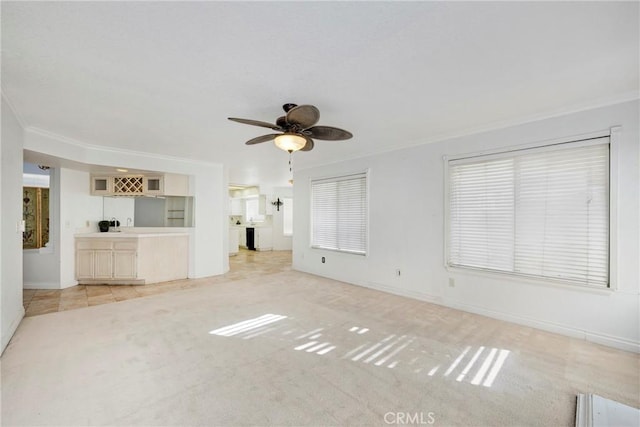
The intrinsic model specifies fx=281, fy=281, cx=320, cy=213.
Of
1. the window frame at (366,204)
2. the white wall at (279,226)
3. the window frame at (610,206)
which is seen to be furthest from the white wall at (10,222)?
the white wall at (279,226)

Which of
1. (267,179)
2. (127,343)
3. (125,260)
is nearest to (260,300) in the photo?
(127,343)

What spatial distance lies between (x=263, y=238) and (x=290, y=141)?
7619 millimetres

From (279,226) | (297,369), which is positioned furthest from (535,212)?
(279,226)

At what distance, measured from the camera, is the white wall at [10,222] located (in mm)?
2572

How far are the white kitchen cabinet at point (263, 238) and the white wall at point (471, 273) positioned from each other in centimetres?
427

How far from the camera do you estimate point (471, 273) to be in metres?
3.68

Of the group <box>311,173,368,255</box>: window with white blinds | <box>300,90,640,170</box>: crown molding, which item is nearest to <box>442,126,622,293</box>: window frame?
<box>300,90,640,170</box>: crown molding

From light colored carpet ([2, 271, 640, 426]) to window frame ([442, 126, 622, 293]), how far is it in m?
0.57

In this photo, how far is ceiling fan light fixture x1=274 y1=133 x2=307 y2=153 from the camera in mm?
2742

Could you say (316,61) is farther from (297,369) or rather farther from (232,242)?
(232,242)

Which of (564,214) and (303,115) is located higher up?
(303,115)

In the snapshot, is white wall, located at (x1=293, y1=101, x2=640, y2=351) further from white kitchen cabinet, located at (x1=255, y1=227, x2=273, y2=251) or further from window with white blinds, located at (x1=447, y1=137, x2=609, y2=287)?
white kitchen cabinet, located at (x1=255, y1=227, x2=273, y2=251)

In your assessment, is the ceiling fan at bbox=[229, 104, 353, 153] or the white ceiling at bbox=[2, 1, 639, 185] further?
the ceiling fan at bbox=[229, 104, 353, 153]

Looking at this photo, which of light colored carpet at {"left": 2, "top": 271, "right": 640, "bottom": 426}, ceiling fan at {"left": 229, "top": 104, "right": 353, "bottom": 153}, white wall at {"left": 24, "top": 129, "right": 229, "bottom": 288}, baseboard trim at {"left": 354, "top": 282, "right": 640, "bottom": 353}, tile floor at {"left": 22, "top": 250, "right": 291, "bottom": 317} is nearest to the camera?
light colored carpet at {"left": 2, "top": 271, "right": 640, "bottom": 426}
